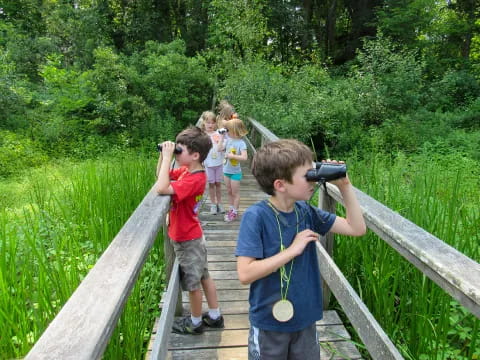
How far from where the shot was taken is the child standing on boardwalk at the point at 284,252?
4.82 ft

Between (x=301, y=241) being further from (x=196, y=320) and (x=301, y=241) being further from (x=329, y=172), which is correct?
(x=196, y=320)

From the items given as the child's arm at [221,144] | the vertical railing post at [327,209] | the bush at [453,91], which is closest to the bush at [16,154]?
the child's arm at [221,144]

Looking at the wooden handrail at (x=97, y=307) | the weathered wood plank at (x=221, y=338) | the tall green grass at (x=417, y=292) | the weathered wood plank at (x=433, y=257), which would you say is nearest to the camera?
the wooden handrail at (x=97, y=307)

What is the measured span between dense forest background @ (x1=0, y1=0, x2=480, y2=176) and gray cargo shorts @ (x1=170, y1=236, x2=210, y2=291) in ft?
21.8

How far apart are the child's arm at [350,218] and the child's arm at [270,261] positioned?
0.75 feet

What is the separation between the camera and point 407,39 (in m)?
16.4

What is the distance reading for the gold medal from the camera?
1516mm

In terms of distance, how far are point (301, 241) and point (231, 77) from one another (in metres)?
11.0

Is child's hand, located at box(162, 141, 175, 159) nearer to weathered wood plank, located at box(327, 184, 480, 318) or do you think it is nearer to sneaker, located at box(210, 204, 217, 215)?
weathered wood plank, located at box(327, 184, 480, 318)

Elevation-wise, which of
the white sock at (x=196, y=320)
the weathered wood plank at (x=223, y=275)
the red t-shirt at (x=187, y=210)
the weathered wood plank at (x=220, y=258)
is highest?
the red t-shirt at (x=187, y=210)

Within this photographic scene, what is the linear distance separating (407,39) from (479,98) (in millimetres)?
4693

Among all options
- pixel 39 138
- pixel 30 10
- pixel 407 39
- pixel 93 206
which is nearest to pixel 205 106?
pixel 39 138

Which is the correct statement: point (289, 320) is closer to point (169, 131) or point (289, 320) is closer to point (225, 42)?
point (169, 131)

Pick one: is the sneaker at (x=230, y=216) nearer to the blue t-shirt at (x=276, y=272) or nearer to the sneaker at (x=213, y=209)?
the sneaker at (x=213, y=209)
